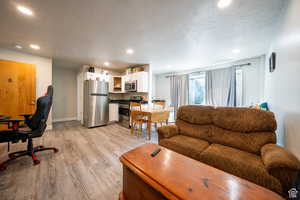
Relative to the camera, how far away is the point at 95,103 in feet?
13.3

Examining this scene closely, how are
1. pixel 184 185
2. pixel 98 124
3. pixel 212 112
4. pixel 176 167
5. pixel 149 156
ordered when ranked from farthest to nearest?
pixel 98 124 < pixel 212 112 < pixel 149 156 < pixel 176 167 < pixel 184 185

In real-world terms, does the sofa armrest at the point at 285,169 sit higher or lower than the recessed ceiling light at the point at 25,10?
lower

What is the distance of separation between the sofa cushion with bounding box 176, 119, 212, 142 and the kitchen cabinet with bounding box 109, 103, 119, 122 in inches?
132

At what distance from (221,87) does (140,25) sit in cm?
367

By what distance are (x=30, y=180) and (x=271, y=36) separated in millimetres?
4862

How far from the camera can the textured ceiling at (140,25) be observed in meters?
1.53

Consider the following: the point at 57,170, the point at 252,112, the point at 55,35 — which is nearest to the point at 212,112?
the point at 252,112

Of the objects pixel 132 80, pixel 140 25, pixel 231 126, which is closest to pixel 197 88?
pixel 132 80

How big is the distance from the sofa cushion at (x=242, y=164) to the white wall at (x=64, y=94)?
598cm

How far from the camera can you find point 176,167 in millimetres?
930

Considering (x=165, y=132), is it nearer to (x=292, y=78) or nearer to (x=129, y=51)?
(x=292, y=78)

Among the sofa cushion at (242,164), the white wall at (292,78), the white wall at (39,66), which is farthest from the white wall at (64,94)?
the white wall at (292,78)

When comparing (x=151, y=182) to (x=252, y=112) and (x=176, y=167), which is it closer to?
(x=176, y=167)

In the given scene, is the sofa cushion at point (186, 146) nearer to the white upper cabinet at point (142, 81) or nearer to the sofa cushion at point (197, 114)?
the sofa cushion at point (197, 114)
